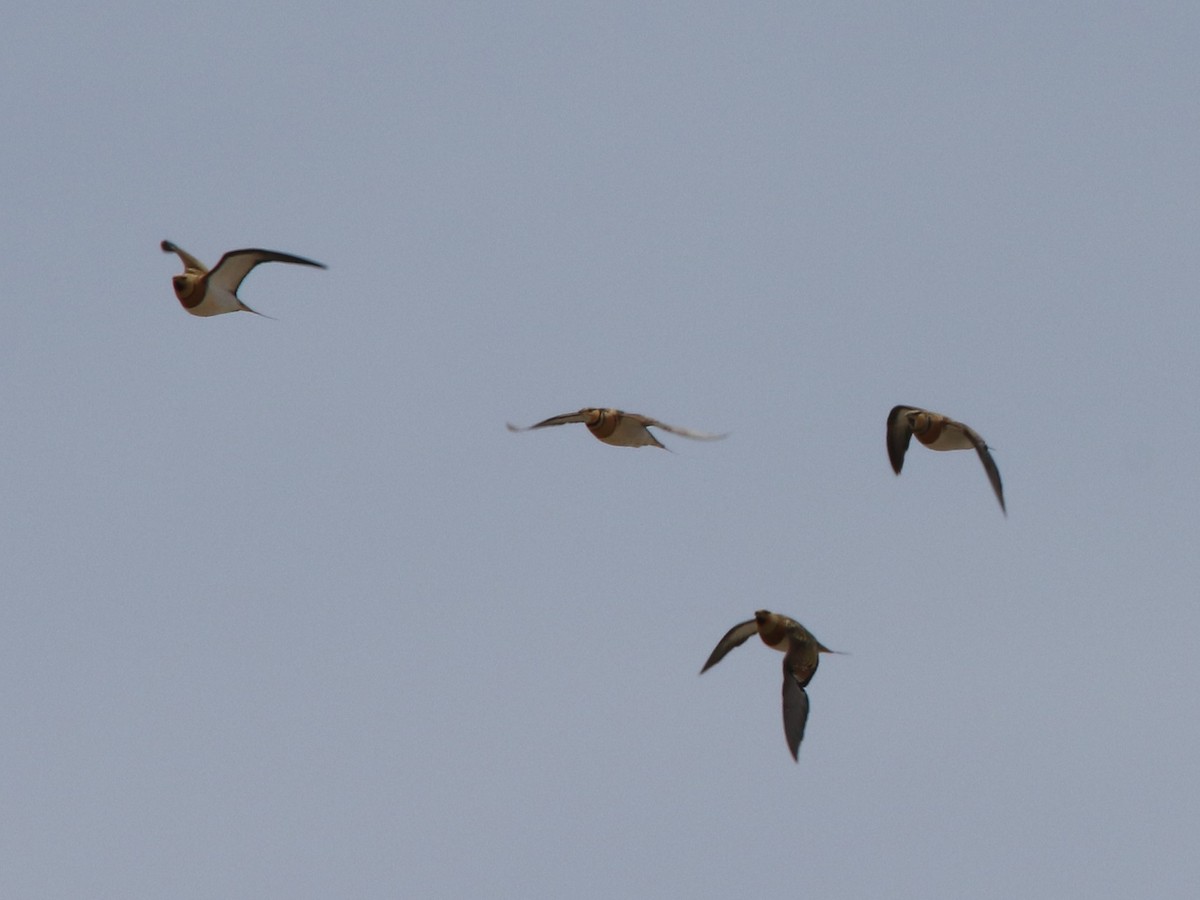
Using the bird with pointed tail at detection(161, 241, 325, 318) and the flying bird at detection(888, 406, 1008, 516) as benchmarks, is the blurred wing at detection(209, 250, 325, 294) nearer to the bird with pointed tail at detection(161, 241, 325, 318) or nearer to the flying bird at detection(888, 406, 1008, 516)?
the bird with pointed tail at detection(161, 241, 325, 318)

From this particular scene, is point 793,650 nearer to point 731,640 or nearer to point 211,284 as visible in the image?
point 731,640

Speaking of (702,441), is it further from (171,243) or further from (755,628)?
(171,243)

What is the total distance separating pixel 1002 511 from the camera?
92.7ft

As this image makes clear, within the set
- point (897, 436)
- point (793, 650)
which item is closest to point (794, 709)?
point (793, 650)

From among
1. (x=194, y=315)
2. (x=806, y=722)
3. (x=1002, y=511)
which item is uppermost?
(x=194, y=315)

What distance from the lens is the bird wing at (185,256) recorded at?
33594 mm

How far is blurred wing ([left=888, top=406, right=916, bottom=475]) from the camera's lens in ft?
110

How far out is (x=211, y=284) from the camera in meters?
32.9

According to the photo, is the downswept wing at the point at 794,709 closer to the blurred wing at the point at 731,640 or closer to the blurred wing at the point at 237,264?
the blurred wing at the point at 731,640

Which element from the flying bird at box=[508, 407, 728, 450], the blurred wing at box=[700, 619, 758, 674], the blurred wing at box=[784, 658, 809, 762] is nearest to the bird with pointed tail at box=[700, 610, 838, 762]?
the blurred wing at box=[784, 658, 809, 762]

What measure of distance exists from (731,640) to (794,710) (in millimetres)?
3570

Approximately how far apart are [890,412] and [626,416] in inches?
163

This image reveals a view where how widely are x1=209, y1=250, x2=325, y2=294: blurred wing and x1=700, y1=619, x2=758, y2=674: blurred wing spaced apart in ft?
29.1

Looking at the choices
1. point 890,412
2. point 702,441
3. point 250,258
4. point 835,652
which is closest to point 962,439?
point 890,412
